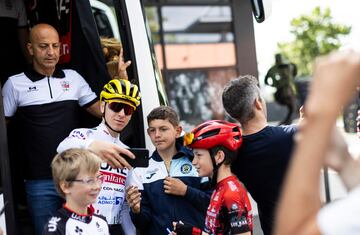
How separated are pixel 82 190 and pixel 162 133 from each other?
0.82 metres

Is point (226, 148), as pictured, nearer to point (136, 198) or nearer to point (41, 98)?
point (136, 198)

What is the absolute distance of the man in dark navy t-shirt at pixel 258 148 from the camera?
2777 millimetres

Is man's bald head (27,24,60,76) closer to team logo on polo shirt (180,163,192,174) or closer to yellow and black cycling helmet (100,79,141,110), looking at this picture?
yellow and black cycling helmet (100,79,141,110)

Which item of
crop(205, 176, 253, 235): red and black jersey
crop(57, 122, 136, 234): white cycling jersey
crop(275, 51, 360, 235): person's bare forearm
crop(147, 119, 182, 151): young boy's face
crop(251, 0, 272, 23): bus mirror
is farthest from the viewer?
crop(251, 0, 272, 23): bus mirror

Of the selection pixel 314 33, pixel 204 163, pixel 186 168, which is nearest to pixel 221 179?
pixel 204 163

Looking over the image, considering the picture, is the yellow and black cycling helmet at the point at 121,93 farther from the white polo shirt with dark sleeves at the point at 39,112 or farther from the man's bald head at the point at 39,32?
the man's bald head at the point at 39,32

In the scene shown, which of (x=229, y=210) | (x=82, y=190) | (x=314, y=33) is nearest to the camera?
(x=82, y=190)

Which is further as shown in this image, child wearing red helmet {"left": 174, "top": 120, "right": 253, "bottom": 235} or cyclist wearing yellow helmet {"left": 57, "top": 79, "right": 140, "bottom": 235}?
cyclist wearing yellow helmet {"left": 57, "top": 79, "right": 140, "bottom": 235}

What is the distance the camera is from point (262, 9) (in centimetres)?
382

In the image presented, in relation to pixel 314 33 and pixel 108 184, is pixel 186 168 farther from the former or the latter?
pixel 314 33

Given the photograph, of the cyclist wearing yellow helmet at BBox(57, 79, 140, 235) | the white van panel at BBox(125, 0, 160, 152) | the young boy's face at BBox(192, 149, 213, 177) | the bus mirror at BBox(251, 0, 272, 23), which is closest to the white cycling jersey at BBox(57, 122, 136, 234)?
the cyclist wearing yellow helmet at BBox(57, 79, 140, 235)

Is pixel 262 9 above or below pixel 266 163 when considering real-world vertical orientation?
above

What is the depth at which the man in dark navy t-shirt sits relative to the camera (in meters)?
2.78

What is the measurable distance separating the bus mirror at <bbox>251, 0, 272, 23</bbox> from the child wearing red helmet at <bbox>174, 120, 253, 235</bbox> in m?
1.19
